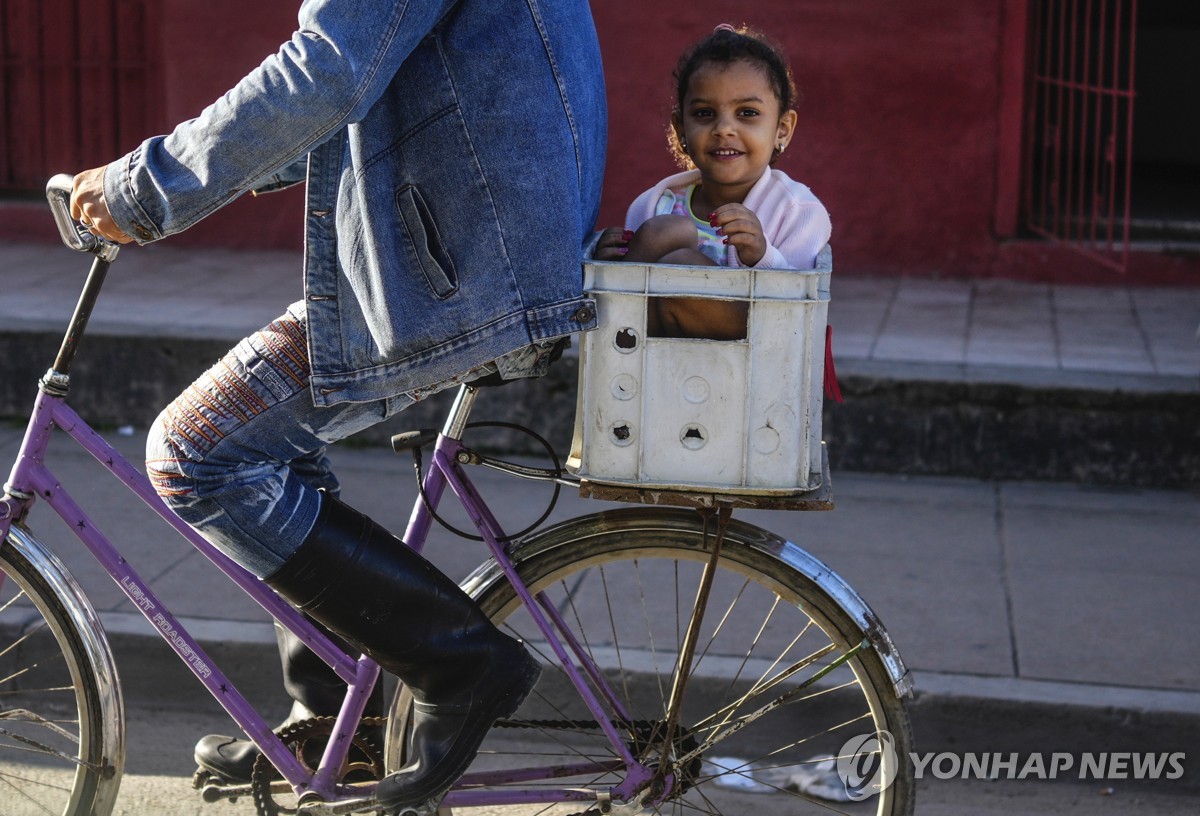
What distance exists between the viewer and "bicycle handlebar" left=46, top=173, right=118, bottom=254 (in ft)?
8.07

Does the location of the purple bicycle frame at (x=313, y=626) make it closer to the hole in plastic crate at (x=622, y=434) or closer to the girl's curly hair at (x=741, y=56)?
the hole in plastic crate at (x=622, y=434)

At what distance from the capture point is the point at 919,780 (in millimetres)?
Result: 3693

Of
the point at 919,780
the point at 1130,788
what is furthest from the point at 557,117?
the point at 1130,788

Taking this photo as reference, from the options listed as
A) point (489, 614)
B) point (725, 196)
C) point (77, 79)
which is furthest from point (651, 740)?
point (77, 79)

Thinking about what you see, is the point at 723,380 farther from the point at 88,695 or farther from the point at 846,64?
the point at 846,64

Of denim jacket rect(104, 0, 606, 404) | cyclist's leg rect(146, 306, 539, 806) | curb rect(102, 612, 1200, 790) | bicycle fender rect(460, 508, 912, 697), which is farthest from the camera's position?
curb rect(102, 612, 1200, 790)

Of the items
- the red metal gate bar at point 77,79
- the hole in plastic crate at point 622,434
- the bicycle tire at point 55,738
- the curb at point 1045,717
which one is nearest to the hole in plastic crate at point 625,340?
the hole in plastic crate at point 622,434

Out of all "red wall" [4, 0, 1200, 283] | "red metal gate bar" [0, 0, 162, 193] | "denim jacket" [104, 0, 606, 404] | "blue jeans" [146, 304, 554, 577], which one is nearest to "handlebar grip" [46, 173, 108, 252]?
"denim jacket" [104, 0, 606, 404]

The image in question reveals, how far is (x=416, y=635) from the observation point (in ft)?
8.45

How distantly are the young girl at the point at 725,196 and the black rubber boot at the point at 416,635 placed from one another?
0.61 meters

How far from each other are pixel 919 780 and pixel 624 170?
15.6ft

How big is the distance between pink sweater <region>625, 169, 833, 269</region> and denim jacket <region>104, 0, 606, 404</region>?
0.85 ft

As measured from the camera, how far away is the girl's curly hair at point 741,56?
2.63 meters

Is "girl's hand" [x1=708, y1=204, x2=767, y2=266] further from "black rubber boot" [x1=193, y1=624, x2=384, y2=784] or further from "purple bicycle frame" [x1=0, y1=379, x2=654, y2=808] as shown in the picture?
"black rubber boot" [x1=193, y1=624, x2=384, y2=784]
